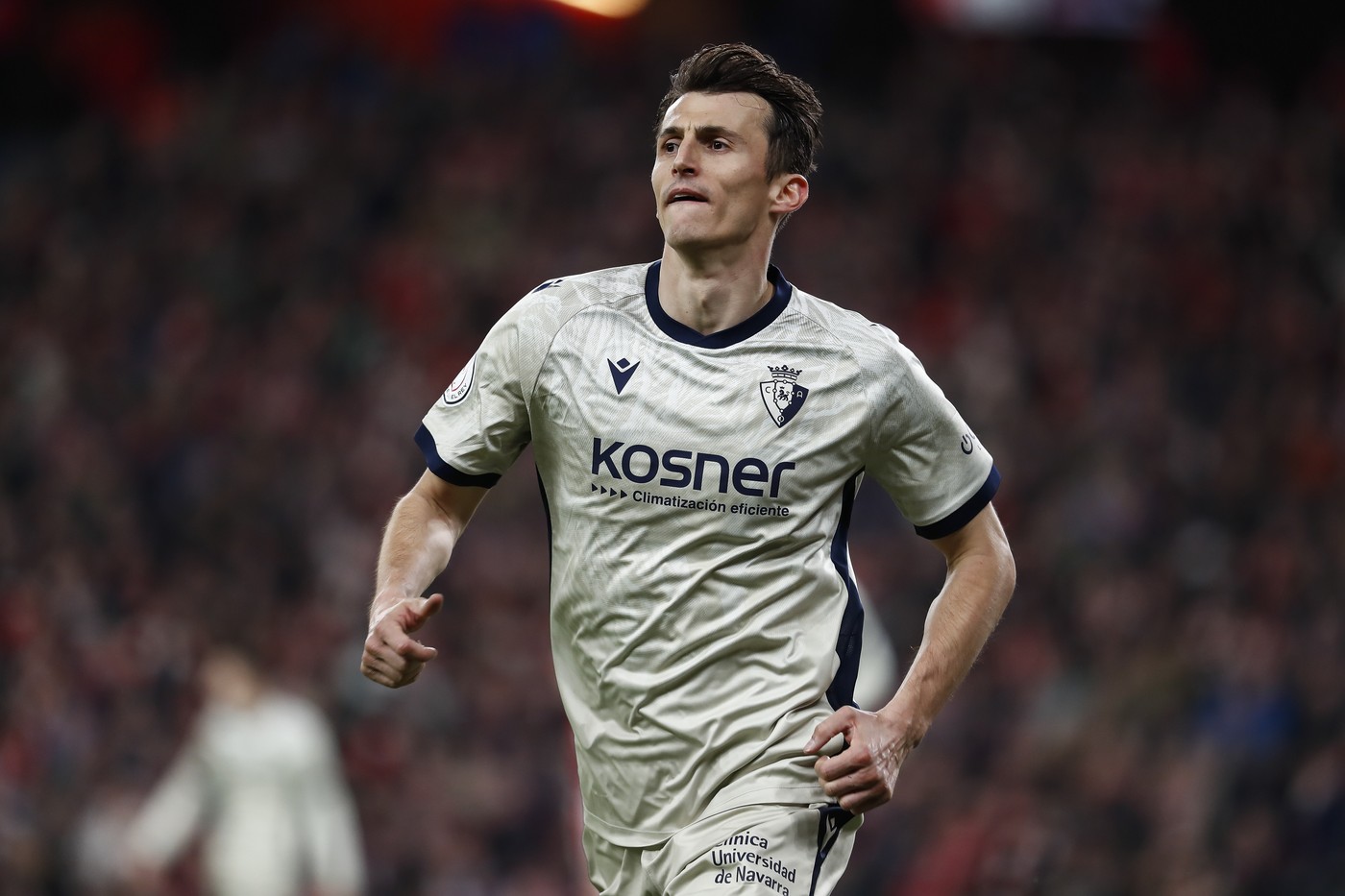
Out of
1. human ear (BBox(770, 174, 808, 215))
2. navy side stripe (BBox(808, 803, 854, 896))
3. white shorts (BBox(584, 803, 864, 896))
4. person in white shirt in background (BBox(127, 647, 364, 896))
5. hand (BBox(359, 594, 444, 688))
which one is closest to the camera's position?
hand (BBox(359, 594, 444, 688))

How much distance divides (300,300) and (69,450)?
262 cm

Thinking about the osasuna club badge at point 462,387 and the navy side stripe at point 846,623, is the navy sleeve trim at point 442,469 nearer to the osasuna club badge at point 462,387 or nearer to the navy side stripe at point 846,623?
the osasuna club badge at point 462,387

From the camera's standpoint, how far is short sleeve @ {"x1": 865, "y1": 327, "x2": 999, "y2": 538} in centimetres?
423

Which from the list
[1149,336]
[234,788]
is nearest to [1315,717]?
[1149,336]

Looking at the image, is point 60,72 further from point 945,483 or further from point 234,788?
point 945,483

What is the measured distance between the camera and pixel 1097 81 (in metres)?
18.7

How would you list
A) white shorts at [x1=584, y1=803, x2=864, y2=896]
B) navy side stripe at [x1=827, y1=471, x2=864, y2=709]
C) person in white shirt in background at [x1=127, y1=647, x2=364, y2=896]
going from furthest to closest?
person in white shirt in background at [x1=127, y1=647, x2=364, y2=896] → navy side stripe at [x1=827, y1=471, x2=864, y2=709] → white shorts at [x1=584, y1=803, x2=864, y2=896]

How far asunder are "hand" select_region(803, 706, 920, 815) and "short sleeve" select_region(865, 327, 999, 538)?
2.20 feet

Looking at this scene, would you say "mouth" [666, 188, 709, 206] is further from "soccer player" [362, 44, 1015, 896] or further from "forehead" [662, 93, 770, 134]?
"forehead" [662, 93, 770, 134]

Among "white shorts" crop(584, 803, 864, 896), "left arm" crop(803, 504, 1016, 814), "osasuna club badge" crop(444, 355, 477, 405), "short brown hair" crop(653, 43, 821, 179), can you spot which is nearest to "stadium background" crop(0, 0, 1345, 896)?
"left arm" crop(803, 504, 1016, 814)

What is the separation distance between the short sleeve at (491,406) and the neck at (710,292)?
32 cm

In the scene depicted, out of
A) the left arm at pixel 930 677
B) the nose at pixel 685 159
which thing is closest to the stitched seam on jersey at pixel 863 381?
the left arm at pixel 930 677

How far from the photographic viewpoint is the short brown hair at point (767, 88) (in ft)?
14.2

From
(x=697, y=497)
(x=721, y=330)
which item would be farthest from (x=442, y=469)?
(x=721, y=330)
